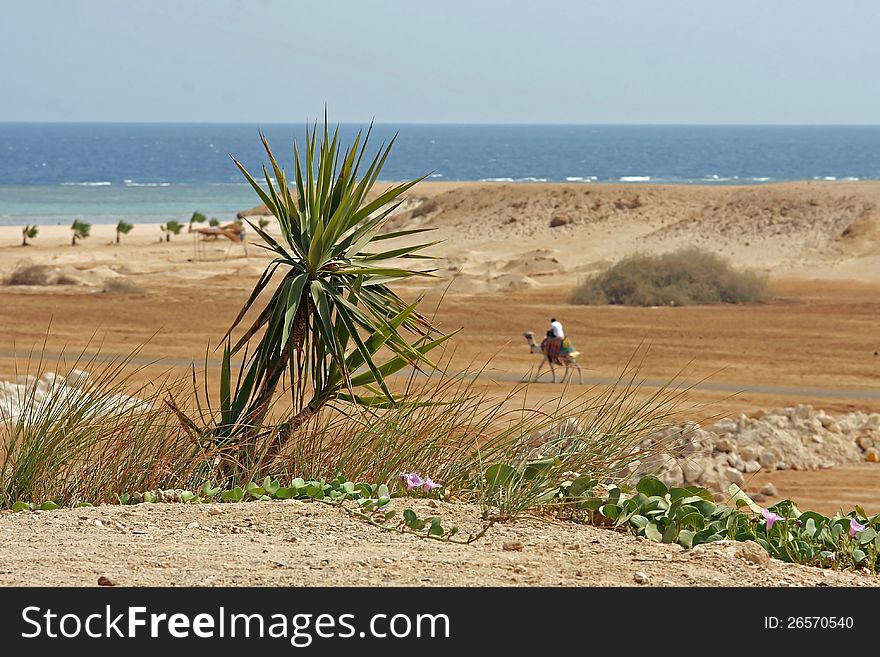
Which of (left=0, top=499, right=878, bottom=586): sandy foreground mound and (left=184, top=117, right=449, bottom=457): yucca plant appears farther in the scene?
(left=184, top=117, right=449, bottom=457): yucca plant

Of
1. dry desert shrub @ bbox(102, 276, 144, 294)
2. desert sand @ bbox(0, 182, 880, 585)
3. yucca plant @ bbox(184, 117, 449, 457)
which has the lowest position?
dry desert shrub @ bbox(102, 276, 144, 294)

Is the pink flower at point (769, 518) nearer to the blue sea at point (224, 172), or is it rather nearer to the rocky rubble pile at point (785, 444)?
the rocky rubble pile at point (785, 444)

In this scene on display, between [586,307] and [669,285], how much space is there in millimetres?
2789

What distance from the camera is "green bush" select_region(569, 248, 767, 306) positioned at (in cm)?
3053

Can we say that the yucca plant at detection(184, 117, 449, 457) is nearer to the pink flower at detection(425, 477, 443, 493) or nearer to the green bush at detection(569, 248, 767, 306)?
the pink flower at detection(425, 477, 443, 493)

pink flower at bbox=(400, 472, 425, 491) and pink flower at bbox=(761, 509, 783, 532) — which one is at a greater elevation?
pink flower at bbox=(761, 509, 783, 532)

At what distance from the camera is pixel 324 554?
4867 mm

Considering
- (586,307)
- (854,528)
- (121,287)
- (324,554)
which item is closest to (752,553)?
(854,528)

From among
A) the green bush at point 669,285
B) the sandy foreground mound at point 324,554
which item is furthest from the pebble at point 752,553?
the green bush at point 669,285

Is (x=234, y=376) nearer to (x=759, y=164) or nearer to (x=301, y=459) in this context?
(x=301, y=459)

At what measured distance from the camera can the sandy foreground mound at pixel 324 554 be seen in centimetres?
453

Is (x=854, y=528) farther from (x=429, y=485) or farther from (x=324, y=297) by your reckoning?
(x=324, y=297)

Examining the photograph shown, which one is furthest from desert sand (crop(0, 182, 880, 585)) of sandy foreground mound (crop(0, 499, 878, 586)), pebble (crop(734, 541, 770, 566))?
pebble (crop(734, 541, 770, 566))

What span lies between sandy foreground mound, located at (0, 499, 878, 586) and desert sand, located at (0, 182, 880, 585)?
0.96 feet
